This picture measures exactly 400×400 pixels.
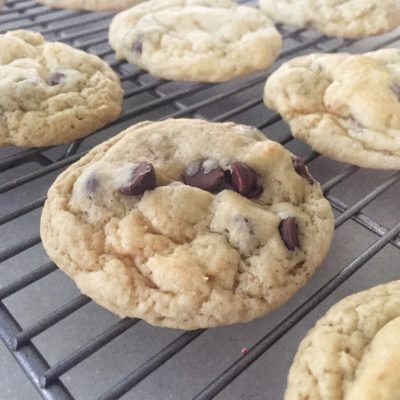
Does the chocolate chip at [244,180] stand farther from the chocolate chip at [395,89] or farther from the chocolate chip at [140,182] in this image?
the chocolate chip at [395,89]

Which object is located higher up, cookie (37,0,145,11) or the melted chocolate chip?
the melted chocolate chip

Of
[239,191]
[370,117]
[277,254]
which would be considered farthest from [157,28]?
[277,254]

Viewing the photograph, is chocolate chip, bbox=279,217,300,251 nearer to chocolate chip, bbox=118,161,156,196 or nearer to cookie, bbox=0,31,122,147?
chocolate chip, bbox=118,161,156,196

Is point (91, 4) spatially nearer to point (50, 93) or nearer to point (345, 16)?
point (50, 93)

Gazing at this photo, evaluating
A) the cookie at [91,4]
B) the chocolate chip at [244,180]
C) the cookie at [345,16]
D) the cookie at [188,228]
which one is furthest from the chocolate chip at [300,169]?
the cookie at [91,4]

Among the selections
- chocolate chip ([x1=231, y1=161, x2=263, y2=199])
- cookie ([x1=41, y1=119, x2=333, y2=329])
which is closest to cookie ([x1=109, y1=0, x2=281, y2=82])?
cookie ([x1=41, y1=119, x2=333, y2=329])

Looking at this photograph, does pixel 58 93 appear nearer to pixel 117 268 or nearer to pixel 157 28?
pixel 157 28

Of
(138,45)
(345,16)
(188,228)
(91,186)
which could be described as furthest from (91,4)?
(188,228)

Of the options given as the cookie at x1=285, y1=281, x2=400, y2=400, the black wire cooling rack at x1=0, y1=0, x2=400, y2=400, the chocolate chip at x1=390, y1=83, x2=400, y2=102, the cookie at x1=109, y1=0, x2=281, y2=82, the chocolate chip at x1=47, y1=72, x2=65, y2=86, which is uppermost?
the chocolate chip at x1=47, y1=72, x2=65, y2=86
